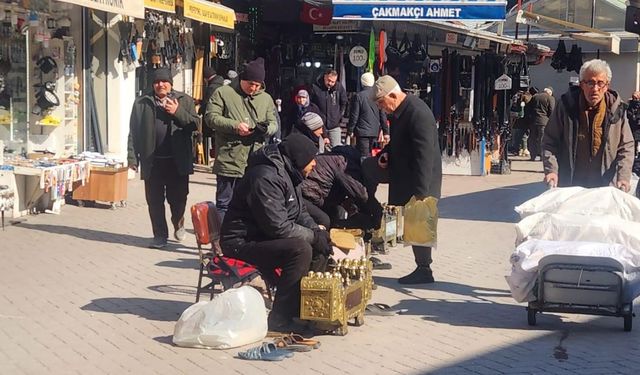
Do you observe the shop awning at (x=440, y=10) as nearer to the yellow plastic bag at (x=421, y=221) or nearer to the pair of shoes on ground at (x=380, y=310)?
the yellow plastic bag at (x=421, y=221)

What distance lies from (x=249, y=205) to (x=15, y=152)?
6.60m

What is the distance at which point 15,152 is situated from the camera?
41.6 ft

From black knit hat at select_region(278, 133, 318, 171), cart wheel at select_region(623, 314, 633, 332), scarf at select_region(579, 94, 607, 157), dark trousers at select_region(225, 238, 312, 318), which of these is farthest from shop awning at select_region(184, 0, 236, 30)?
cart wheel at select_region(623, 314, 633, 332)

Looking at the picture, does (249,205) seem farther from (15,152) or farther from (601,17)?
(601,17)

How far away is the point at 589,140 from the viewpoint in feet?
27.0

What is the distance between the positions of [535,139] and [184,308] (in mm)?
16043

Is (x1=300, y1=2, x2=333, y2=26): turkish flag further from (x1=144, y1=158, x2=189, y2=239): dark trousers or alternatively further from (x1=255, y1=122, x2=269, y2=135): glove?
(x1=255, y1=122, x2=269, y2=135): glove

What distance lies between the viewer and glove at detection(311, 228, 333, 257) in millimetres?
7160

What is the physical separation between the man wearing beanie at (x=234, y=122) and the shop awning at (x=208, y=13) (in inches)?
184

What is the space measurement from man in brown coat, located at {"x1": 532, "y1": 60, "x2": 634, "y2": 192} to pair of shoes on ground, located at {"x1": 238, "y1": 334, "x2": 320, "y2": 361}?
260 centimetres

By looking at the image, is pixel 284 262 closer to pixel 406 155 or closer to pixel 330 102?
pixel 406 155

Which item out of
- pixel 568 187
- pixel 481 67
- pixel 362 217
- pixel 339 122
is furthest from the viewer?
pixel 481 67

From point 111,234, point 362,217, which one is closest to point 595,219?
point 362,217

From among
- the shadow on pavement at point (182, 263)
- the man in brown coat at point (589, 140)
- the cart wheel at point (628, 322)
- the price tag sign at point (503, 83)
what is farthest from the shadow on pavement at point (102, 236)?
the price tag sign at point (503, 83)
